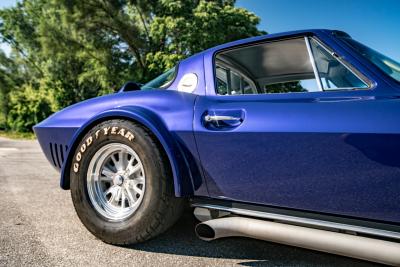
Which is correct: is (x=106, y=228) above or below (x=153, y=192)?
below

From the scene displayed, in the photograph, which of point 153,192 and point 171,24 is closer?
point 153,192

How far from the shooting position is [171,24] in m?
18.0

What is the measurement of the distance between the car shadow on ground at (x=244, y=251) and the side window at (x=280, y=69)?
99cm

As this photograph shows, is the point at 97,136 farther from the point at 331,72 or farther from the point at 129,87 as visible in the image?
the point at 331,72

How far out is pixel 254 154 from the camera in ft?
5.99

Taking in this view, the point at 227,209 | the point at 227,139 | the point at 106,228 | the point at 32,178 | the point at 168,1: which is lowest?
the point at 32,178

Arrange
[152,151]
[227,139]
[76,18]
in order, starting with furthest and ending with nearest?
[76,18] < [152,151] < [227,139]

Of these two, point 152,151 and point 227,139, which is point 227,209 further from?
point 152,151

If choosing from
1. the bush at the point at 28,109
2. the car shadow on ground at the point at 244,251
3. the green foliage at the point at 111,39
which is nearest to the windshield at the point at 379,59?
the car shadow on ground at the point at 244,251

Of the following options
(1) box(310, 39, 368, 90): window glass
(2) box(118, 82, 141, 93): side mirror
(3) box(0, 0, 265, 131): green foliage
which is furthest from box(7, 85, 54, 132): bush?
(1) box(310, 39, 368, 90): window glass

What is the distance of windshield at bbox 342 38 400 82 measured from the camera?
180 cm

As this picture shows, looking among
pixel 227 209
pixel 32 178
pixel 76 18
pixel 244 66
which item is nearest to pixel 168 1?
pixel 76 18

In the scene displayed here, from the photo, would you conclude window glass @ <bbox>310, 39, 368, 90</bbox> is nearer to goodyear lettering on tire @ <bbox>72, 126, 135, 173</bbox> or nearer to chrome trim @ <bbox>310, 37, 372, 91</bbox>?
chrome trim @ <bbox>310, 37, 372, 91</bbox>

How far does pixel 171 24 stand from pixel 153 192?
17.2 meters
